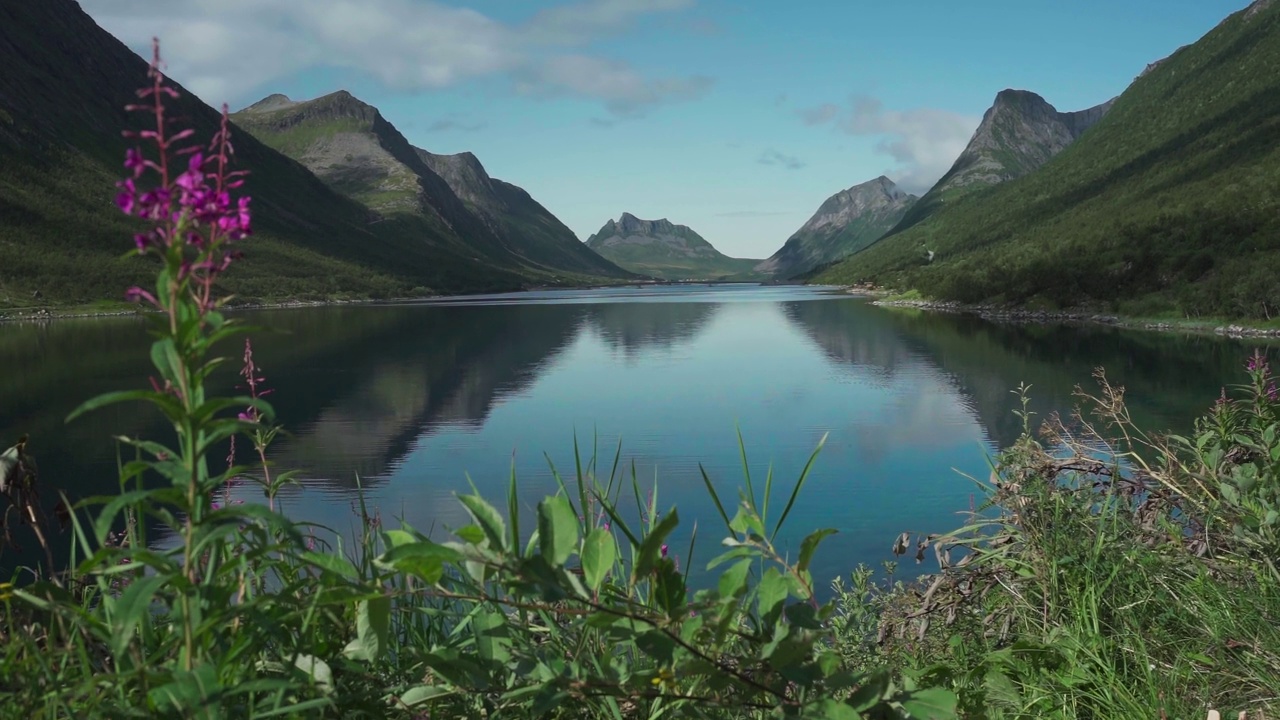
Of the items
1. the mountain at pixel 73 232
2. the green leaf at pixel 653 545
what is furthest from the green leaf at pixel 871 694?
the mountain at pixel 73 232

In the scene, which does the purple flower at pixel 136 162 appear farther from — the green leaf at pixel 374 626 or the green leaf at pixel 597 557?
the green leaf at pixel 597 557

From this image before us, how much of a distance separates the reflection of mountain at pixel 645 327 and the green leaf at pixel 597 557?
2029 inches

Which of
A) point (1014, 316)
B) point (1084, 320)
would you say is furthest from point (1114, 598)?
point (1014, 316)

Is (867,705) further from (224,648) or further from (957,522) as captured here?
(957,522)

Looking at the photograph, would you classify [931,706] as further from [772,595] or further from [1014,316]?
[1014,316]

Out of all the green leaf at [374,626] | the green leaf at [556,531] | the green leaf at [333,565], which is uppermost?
the green leaf at [556,531]

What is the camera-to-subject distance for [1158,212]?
94.9 metres

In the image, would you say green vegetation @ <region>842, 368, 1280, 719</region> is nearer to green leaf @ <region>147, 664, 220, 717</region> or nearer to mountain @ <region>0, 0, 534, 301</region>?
green leaf @ <region>147, 664, 220, 717</region>

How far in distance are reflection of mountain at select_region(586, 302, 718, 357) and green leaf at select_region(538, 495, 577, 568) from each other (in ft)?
Result: 169

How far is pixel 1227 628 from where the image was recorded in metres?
4.01

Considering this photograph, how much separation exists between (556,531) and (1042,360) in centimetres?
4872

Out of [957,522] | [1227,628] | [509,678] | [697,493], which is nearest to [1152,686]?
[1227,628]

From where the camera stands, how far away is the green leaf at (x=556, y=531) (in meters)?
2.09

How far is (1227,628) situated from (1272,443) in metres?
1.51
